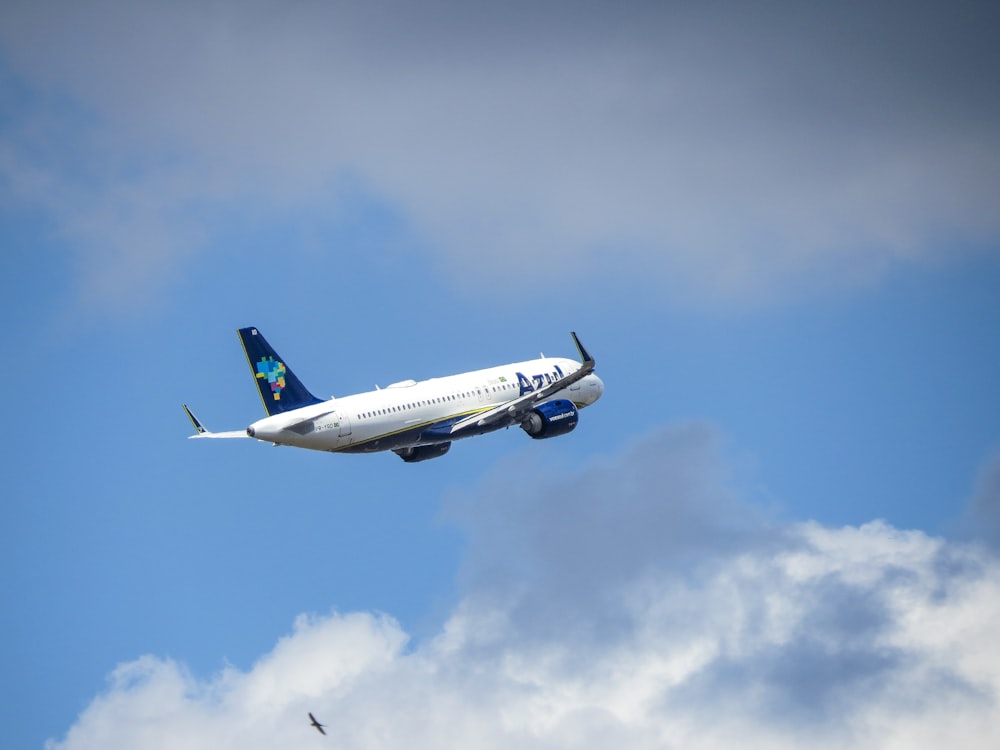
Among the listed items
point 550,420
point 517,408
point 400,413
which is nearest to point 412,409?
point 400,413

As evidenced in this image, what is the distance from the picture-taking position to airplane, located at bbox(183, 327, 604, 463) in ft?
513

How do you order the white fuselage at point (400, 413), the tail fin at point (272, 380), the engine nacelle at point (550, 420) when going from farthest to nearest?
the engine nacelle at point (550, 420), the tail fin at point (272, 380), the white fuselage at point (400, 413)

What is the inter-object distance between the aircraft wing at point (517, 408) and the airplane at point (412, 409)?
2 cm

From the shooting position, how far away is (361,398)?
15862 centimetres

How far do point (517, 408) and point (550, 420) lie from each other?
3.50 meters

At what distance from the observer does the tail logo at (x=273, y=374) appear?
6284 inches

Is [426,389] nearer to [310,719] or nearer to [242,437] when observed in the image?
[242,437]

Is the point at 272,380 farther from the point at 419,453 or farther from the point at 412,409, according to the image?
the point at 419,453

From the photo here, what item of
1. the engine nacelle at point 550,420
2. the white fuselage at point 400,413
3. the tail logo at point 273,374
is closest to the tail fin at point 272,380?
the tail logo at point 273,374

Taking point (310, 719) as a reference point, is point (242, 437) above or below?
above

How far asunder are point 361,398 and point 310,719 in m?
28.2

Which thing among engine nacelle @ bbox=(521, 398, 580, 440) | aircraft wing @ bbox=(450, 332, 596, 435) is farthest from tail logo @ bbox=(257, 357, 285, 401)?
engine nacelle @ bbox=(521, 398, 580, 440)

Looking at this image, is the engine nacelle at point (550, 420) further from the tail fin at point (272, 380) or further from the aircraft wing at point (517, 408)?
the tail fin at point (272, 380)

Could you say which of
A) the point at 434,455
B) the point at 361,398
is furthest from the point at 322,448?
the point at 434,455
